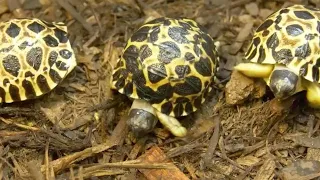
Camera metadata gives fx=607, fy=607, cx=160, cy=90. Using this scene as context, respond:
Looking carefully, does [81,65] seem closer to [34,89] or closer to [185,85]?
[34,89]

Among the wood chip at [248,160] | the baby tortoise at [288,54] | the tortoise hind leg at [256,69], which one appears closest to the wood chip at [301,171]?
the wood chip at [248,160]

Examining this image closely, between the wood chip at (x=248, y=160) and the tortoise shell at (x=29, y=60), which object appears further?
the tortoise shell at (x=29, y=60)

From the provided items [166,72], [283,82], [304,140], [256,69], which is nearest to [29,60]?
[166,72]

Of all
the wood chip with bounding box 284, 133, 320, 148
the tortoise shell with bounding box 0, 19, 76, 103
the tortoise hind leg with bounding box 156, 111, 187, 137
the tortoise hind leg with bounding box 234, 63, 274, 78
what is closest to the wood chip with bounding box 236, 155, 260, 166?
the wood chip with bounding box 284, 133, 320, 148

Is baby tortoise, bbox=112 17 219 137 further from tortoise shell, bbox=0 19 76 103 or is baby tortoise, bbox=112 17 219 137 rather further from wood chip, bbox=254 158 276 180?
wood chip, bbox=254 158 276 180

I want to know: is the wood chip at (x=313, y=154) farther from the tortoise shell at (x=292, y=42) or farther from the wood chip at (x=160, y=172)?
the wood chip at (x=160, y=172)

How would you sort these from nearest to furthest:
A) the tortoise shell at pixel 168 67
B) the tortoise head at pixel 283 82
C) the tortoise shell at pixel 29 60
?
the tortoise head at pixel 283 82 → the tortoise shell at pixel 168 67 → the tortoise shell at pixel 29 60

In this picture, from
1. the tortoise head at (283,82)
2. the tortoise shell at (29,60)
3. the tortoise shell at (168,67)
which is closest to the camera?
the tortoise head at (283,82)

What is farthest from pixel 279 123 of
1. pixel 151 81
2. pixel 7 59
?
pixel 7 59
